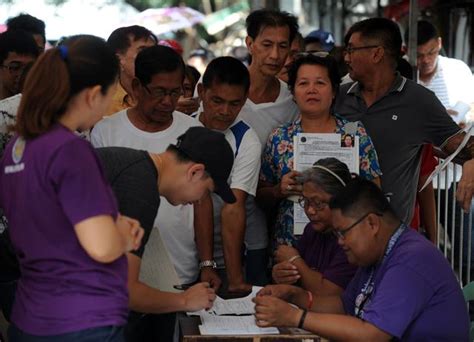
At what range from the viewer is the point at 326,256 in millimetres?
3977

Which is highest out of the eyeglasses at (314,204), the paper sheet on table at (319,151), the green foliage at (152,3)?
the green foliage at (152,3)

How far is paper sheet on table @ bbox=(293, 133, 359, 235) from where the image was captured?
4309 millimetres

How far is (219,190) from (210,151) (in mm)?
157

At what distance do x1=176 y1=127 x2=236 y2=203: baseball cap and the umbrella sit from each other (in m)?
11.6

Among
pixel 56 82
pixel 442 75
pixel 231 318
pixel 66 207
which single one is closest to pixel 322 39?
pixel 442 75

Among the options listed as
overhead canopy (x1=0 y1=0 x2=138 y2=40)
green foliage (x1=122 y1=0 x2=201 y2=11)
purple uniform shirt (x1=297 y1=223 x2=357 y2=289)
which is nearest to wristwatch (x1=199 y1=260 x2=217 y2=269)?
purple uniform shirt (x1=297 y1=223 x2=357 y2=289)

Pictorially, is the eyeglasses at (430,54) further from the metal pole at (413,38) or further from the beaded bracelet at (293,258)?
the beaded bracelet at (293,258)

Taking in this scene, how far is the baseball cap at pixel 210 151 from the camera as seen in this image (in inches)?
120

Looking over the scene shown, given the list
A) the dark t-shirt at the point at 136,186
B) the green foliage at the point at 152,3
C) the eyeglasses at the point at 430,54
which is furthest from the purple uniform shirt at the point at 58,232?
the green foliage at the point at 152,3

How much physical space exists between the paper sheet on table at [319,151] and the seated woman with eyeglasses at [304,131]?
44mm

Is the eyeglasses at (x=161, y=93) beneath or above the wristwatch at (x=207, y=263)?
above

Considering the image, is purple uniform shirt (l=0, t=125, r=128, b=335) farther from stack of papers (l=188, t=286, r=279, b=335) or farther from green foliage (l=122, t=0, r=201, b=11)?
green foliage (l=122, t=0, r=201, b=11)

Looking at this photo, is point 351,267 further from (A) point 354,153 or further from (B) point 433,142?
(B) point 433,142

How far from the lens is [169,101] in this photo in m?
4.03
